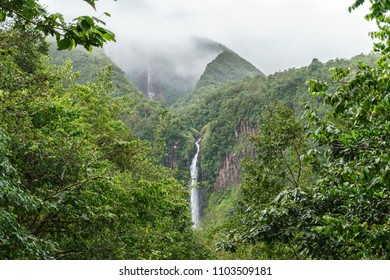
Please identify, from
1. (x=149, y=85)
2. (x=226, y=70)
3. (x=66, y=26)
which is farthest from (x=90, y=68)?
(x=149, y=85)

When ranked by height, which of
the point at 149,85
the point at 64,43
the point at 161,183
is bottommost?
the point at 161,183

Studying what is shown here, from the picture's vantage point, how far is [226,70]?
130m

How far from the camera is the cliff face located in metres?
62.3

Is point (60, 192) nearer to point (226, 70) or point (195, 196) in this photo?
point (195, 196)

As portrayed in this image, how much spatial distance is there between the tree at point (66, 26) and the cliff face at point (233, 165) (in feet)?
192

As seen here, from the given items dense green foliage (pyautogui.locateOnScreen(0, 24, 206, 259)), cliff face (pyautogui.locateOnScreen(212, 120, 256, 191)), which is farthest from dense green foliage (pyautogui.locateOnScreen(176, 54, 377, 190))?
dense green foliage (pyautogui.locateOnScreen(0, 24, 206, 259))

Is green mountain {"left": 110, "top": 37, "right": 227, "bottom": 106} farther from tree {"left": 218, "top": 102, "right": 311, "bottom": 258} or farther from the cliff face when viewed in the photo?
tree {"left": 218, "top": 102, "right": 311, "bottom": 258}

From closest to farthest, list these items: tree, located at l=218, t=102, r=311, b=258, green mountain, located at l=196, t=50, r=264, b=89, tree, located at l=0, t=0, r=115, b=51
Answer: tree, located at l=0, t=0, r=115, b=51, tree, located at l=218, t=102, r=311, b=258, green mountain, located at l=196, t=50, r=264, b=89

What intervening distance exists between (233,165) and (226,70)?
2827 inches

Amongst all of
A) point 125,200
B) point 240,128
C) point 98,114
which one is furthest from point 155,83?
point 125,200

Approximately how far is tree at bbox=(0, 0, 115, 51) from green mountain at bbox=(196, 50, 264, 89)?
4524 inches

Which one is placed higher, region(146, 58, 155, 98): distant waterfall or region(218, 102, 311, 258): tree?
region(146, 58, 155, 98): distant waterfall

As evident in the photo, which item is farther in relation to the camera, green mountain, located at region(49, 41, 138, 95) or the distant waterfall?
the distant waterfall

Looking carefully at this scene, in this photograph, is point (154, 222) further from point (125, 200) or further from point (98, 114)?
point (98, 114)
